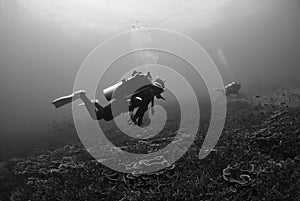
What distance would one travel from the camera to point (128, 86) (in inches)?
293

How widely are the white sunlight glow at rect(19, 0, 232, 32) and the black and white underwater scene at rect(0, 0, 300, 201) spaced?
31 centimetres

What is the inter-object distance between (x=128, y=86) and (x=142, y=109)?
0.82 meters

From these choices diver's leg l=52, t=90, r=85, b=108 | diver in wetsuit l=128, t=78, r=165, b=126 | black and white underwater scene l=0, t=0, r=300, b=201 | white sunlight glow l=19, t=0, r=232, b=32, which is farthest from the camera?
white sunlight glow l=19, t=0, r=232, b=32

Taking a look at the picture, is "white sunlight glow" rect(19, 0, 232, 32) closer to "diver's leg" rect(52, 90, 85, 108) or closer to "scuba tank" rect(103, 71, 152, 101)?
"diver's leg" rect(52, 90, 85, 108)

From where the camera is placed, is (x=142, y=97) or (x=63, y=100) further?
(x=63, y=100)

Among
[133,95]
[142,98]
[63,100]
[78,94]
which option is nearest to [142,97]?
[142,98]

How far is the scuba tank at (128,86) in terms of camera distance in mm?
7322

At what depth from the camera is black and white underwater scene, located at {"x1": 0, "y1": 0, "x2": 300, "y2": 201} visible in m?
7.44

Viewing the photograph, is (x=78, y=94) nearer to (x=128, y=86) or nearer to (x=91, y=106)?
(x=91, y=106)

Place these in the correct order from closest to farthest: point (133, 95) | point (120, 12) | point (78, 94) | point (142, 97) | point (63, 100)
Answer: point (133, 95), point (142, 97), point (63, 100), point (78, 94), point (120, 12)

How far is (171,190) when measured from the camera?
6957 mm

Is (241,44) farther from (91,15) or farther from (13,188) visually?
(13,188)

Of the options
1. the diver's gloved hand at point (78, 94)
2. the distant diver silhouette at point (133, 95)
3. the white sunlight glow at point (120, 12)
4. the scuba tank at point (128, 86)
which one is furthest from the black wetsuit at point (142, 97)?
the white sunlight glow at point (120, 12)

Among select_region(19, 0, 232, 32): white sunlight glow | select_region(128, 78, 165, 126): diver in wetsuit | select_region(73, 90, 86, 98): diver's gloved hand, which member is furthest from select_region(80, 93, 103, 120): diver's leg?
select_region(19, 0, 232, 32): white sunlight glow
